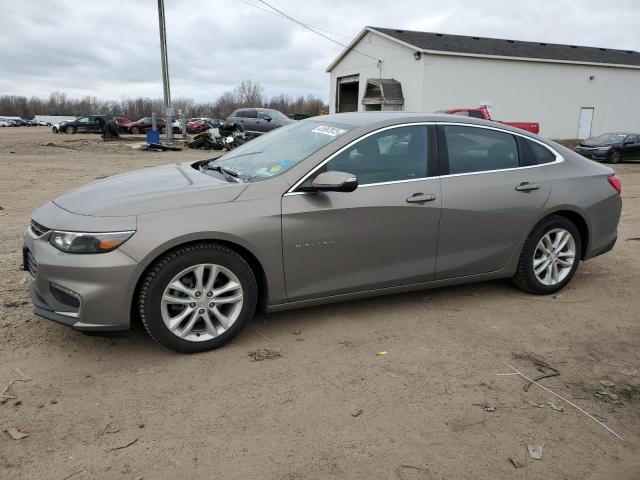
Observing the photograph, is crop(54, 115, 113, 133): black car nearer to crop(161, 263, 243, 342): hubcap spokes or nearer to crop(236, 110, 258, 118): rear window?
crop(236, 110, 258, 118): rear window

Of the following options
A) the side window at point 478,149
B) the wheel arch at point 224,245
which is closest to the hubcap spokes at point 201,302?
the wheel arch at point 224,245

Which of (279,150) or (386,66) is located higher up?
(386,66)

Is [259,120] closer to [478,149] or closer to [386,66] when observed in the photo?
[386,66]

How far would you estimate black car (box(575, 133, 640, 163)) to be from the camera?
20.8 meters

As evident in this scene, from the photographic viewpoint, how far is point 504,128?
4555 mm

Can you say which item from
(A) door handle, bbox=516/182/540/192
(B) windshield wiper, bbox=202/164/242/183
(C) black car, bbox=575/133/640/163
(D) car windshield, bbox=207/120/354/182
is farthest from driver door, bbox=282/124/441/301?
(C) black car, bbox=575/133/640/163

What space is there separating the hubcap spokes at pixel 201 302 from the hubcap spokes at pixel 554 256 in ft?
8.92

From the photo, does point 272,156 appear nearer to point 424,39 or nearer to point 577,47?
point 424,39

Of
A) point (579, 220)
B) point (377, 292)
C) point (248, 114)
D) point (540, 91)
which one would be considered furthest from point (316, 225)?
point (540, 91)

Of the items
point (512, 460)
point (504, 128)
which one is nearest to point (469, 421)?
point (512, 460)

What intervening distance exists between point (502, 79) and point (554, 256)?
2927cm

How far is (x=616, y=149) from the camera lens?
817 inches

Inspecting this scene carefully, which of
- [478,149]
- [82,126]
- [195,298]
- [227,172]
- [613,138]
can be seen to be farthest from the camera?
[82,126]

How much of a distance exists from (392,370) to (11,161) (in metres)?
16.1
